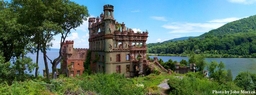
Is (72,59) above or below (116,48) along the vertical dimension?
below

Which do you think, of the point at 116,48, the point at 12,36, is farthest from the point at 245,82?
the point at 12,36

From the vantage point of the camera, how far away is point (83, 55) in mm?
40312

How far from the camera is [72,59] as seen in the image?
39.3 metres

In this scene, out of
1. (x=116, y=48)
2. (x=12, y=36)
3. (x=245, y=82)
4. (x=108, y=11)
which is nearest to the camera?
(x=12, y=36)

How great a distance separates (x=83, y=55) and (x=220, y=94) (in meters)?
27.8

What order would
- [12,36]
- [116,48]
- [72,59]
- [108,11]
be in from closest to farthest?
[12,36]
[108,11]
[116,48]
[72,59]

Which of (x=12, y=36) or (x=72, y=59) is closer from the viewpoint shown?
(x=12, y=36)

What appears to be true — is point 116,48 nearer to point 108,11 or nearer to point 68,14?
point 108,11

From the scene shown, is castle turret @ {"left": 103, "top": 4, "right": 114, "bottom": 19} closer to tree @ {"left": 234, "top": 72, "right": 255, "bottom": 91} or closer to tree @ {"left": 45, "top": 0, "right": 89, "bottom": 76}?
tree @ {"left": 45, "top": 0, "right": 89, "bottom": 76}

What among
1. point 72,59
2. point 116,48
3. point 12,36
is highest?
point 12,36

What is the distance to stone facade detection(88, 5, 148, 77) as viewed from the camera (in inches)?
1219

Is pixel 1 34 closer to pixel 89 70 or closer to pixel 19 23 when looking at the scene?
pixel 19 23

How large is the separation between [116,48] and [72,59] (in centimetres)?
1195

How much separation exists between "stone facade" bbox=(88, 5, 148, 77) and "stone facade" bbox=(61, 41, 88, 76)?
419 cm
